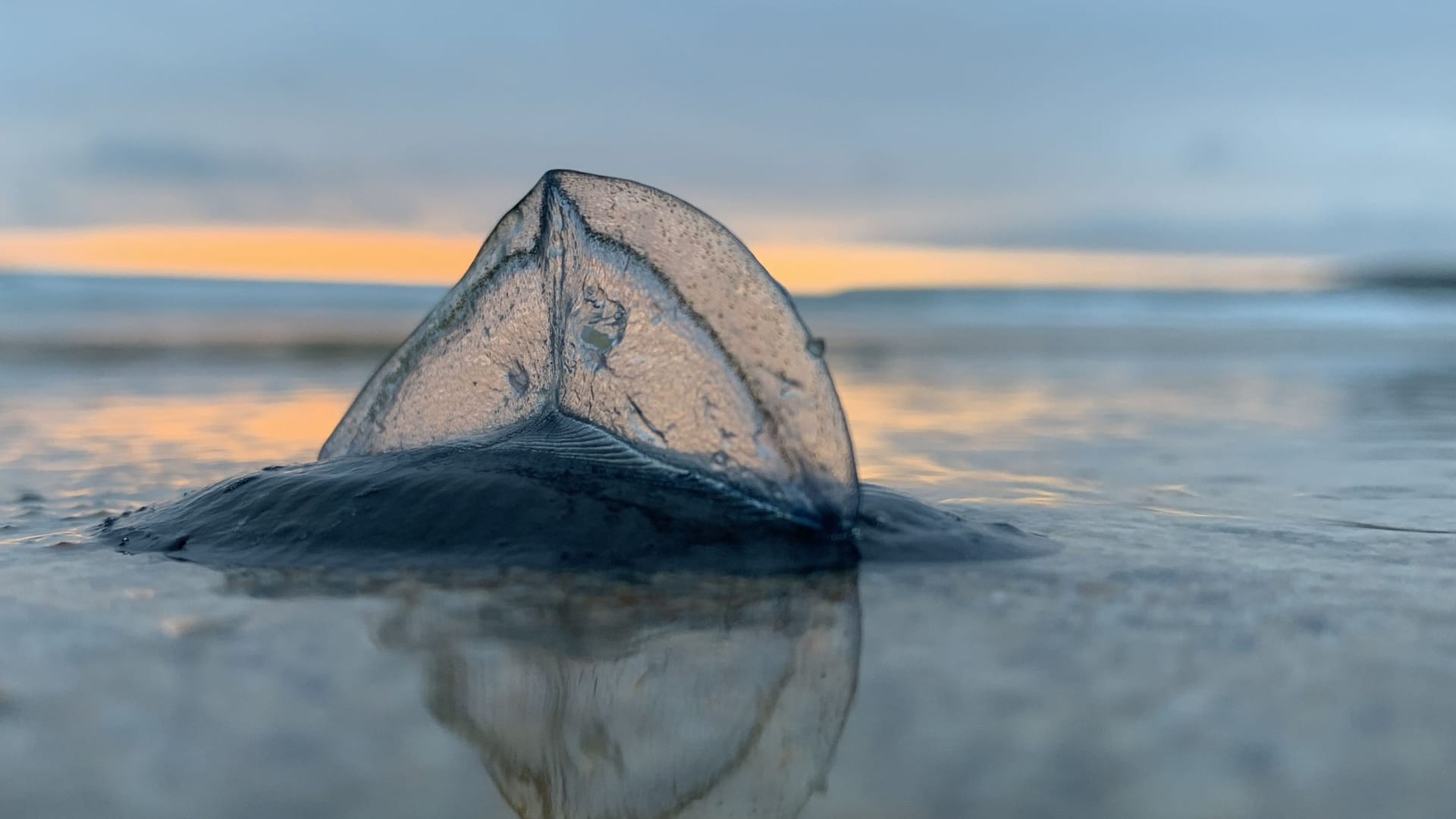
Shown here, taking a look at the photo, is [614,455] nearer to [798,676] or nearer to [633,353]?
[633,353]

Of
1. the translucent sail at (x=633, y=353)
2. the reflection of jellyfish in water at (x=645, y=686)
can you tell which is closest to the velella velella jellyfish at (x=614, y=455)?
the translucent sail at (x=633, y=353)

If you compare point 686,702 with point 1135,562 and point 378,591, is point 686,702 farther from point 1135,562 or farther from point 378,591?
point 1135,562

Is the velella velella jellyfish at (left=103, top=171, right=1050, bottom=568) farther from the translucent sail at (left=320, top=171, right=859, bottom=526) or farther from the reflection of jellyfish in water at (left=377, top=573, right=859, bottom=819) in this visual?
the reflection of jellyfish in water at (left=377, top=573, right=859, bottom=819)

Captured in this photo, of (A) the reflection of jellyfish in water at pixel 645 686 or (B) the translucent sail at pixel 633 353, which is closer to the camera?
(A) the reflection of jellyfish in water at pixel 645 686

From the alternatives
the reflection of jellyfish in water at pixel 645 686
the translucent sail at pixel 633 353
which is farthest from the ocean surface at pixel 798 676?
the translucent sail at pixel 633 353

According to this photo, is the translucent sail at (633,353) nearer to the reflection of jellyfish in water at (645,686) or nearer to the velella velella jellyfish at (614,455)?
the velella velella jellyfish at (614,455)

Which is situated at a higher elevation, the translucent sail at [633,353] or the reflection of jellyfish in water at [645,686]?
the translucent sail at [633,353]
